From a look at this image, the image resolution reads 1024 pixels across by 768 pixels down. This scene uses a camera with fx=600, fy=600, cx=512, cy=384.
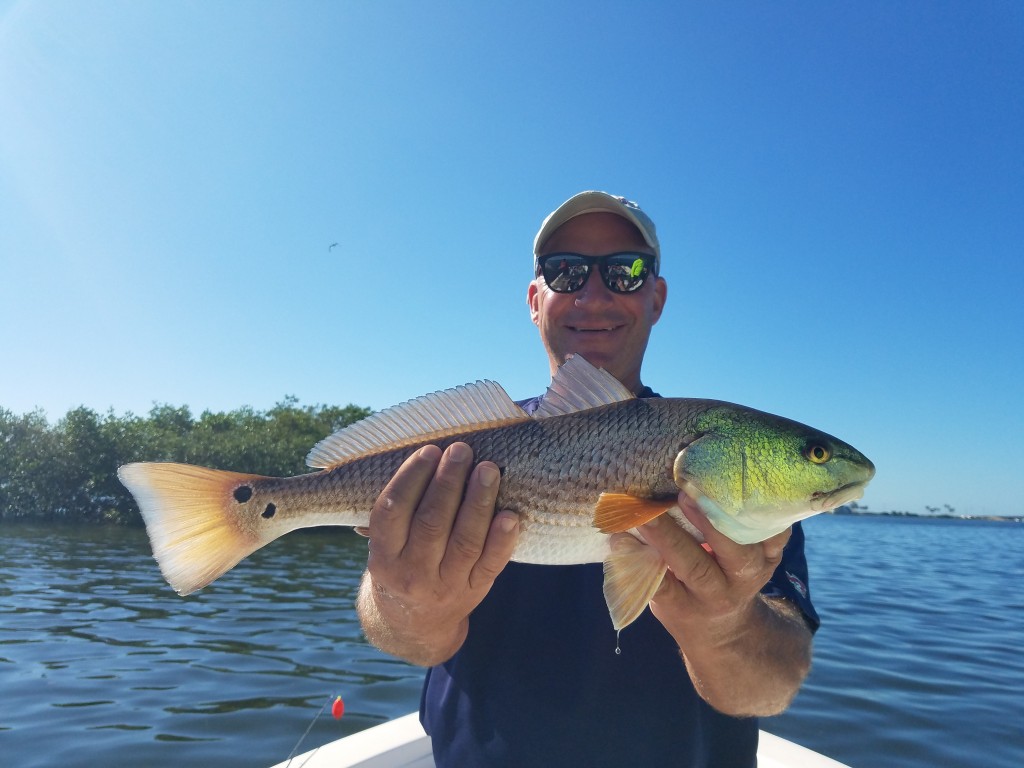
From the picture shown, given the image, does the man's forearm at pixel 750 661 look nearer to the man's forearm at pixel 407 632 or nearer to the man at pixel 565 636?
the man at pixel 565 636

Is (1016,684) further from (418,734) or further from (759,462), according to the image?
(759,462)

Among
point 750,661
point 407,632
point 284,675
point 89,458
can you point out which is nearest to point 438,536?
point 407,632

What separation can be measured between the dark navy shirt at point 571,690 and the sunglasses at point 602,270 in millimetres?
1976

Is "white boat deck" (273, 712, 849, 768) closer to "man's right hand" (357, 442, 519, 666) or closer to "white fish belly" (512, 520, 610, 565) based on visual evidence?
"man's right hand" (357, 442, 519, 666)

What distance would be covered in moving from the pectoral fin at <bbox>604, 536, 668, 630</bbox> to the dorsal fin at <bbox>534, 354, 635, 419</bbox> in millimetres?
698

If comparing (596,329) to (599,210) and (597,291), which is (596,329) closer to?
(597,291)

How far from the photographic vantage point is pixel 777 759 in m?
4.55

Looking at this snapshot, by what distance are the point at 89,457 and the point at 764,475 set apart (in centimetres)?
4955

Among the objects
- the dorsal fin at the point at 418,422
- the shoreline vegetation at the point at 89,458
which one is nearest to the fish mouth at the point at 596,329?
the dorsal fin at the point at 418,422

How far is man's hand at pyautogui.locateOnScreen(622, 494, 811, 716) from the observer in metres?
2.50

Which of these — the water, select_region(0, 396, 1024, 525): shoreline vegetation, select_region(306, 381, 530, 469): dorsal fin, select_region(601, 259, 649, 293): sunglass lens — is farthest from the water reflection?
select_region(0, 396, 1024, 525): shoreline vegetation

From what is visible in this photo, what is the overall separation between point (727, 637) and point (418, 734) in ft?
9.90

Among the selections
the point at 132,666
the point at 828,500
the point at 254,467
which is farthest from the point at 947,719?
the point at 254,467

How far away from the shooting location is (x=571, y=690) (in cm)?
312
